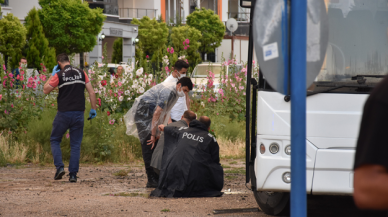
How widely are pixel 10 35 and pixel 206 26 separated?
79.9ft

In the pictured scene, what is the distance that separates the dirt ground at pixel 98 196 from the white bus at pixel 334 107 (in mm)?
1119

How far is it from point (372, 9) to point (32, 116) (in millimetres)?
6869

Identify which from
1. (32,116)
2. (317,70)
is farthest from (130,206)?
(32,116)

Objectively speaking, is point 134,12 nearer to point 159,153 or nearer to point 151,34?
point 151,34

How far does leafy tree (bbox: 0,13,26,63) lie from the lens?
23.9 m

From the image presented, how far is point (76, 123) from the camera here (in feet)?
25.8

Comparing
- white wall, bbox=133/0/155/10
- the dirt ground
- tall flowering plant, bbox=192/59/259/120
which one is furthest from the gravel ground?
white wall, bbox=133/0/155/10

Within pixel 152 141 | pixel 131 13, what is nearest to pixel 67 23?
pixel 131 13

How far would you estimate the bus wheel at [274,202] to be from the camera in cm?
547

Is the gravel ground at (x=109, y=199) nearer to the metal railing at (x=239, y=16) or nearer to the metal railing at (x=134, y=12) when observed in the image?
the metal railing at (x=134, y=12)

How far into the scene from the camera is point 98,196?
6.79m

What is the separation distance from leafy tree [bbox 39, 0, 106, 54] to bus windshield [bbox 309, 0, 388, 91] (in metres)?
27.3

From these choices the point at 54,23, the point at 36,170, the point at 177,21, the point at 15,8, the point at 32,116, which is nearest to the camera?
the point at 36,170

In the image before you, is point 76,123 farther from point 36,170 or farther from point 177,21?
point 177,21
